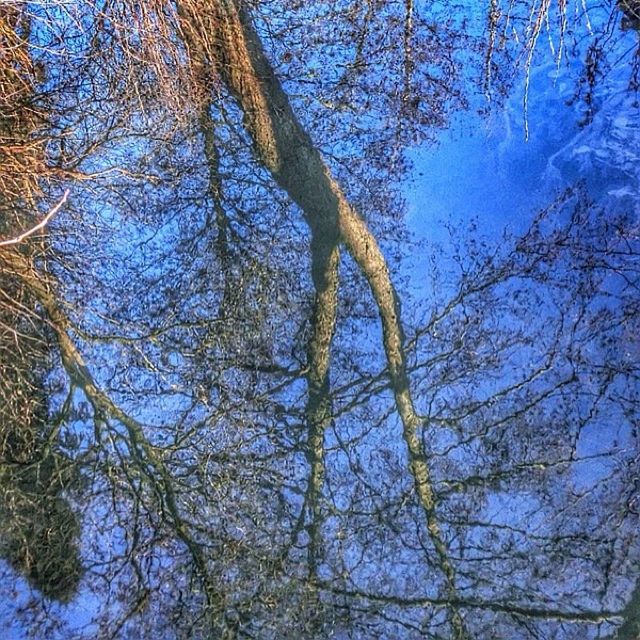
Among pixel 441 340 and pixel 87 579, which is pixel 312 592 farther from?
pixel 441 340

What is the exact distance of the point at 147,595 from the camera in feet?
7.76

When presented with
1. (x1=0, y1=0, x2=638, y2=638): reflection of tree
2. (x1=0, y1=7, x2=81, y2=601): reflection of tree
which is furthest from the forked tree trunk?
(x1=0, y1=7, x2=81, y2=601): reflection of tree

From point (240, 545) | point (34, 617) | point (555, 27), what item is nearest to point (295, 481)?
point (240, 545)

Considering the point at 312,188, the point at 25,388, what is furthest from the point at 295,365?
the point at 25,388

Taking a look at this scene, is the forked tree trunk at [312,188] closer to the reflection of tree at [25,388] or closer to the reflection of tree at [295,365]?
the reflection of tree at [295,365]

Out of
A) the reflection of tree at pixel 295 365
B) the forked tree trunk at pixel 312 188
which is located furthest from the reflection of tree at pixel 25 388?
the forked tree trunk at pixel 312 188

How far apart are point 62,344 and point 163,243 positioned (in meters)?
0.56

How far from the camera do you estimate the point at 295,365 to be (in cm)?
261

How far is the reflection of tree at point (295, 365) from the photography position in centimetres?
234

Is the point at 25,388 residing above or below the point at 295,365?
below

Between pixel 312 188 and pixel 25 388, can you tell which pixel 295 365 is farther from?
pixel 25 388

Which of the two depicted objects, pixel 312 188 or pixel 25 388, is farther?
pixel 312 188

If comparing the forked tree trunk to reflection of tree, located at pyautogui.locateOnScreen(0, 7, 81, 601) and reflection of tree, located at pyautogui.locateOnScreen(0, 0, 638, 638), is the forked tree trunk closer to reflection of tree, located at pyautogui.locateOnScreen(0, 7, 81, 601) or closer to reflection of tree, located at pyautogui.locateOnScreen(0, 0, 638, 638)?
reflection of tree, located at pyautogui.locateOnScreen(0, 0, 638, 638)

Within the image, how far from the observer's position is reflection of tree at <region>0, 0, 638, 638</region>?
234cm
